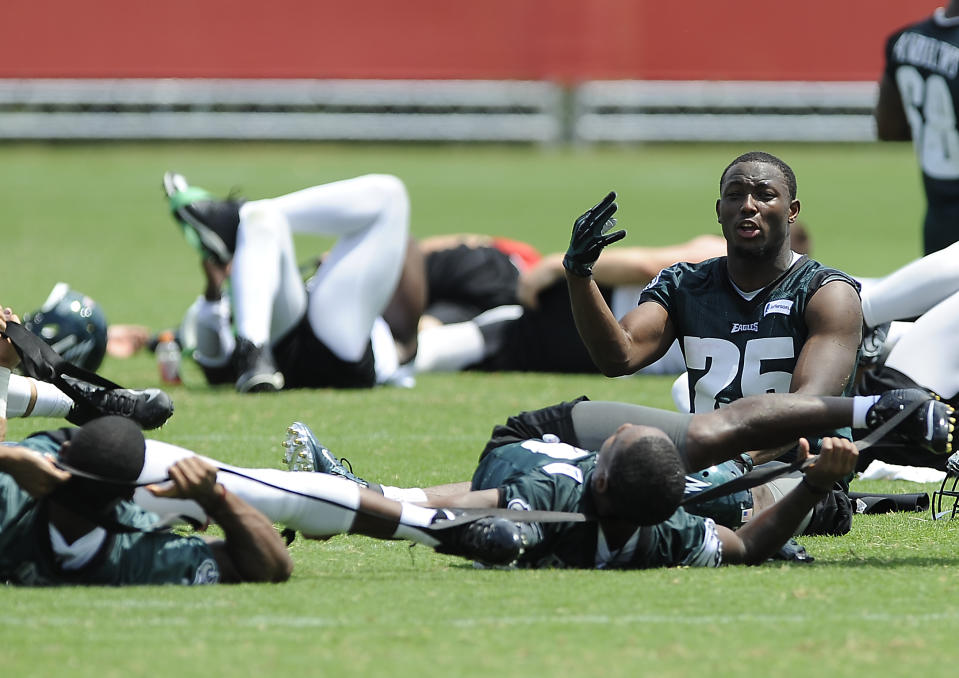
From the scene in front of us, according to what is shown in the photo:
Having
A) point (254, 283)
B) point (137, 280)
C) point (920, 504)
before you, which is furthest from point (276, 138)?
point (920, 504)

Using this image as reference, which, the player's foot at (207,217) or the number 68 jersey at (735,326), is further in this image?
the player's foot at (207,217)

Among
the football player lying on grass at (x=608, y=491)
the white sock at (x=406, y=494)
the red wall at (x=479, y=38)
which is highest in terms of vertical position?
the red wall at (x=479, y=38)

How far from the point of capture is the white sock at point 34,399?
5629 mm

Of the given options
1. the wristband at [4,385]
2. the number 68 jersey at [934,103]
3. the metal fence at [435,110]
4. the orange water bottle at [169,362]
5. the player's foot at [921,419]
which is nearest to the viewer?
the player's foot at [921,419]

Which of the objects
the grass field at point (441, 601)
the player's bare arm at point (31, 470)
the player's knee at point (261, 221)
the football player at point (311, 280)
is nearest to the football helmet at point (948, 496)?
the grass field at point (441, 601)

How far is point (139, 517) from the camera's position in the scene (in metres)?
4.38

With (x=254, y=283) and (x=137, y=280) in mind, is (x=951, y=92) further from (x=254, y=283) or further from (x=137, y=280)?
(x=137, y=280)

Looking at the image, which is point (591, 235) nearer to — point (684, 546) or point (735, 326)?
point (735, 326)

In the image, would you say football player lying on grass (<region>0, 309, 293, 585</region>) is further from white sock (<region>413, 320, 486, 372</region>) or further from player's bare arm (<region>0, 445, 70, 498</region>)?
white sock (<region>413, 320, 486, 372</region>)

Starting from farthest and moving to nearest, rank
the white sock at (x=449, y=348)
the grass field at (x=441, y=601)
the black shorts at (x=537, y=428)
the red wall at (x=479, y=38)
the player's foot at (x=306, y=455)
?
the red wall at (x=479, y=38) → the white sock at (x=449, y=348) → the black shorts at (x=537, y=428) → the player's foot at (x=306, y=455) → the grass field at (x=441, y=601)

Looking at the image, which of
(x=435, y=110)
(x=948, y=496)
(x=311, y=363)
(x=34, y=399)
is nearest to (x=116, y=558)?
(x=34, y=399)

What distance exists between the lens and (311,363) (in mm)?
8625

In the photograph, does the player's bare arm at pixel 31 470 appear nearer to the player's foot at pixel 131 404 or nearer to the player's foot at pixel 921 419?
the player's foot at pixel 131 404

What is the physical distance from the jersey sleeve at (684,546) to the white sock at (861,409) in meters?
0.56
